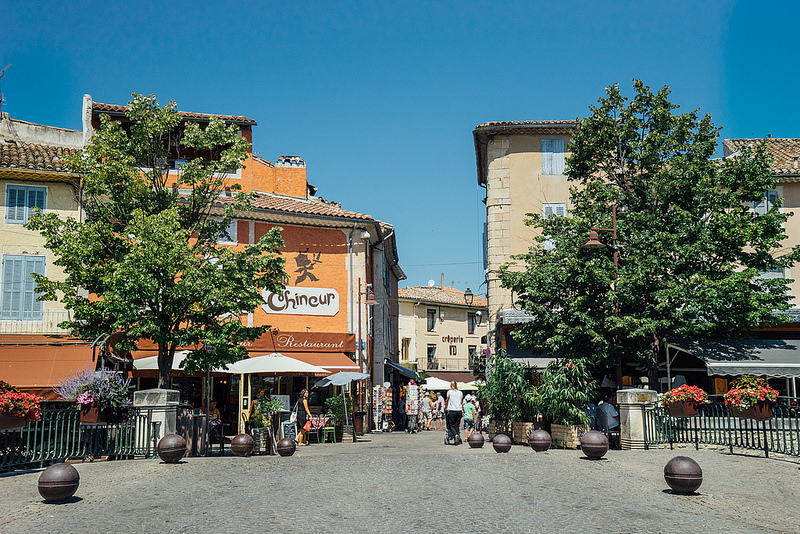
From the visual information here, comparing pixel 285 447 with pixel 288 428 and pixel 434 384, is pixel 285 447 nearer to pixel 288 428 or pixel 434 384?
pixel 288 428

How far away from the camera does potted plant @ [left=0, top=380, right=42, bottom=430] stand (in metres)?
11.9

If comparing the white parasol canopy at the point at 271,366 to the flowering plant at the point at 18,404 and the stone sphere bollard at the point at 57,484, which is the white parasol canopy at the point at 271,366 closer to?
the flowering plant at the point at 18,404

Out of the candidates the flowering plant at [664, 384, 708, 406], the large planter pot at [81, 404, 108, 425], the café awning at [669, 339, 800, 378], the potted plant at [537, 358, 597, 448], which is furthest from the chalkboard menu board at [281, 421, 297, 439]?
the café awning at [669, 339, 800, 378]

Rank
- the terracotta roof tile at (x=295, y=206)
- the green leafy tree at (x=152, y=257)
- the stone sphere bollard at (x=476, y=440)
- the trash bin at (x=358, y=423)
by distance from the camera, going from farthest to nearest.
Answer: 1. the terracotta roof tile at (x=295, y=206)
2. the trash bin at (x=358, y=423)
3. the stone sphere bollard at (x=476, y=440)
4. the green leafy tree at (x=152, y=257)

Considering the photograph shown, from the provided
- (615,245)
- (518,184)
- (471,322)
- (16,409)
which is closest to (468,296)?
(471,322)

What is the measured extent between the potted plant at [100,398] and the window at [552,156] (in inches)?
774

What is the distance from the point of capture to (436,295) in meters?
60.6

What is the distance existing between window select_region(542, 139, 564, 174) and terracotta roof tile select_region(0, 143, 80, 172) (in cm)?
1690

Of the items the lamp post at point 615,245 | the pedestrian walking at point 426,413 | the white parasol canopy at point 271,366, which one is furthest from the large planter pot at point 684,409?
the pedestrian walking at point 426,413

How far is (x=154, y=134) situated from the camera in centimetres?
1858

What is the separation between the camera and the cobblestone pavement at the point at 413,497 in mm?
8188

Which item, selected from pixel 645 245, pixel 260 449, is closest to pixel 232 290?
pixel 260 449

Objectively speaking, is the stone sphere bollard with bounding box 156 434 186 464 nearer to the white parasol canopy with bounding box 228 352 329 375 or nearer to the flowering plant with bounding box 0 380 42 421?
the flowering plant with bounding box 0 380 42 421

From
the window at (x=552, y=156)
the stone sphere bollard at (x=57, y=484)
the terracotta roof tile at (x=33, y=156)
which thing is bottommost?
the stone sphere bollard at (x=57, y=484)
